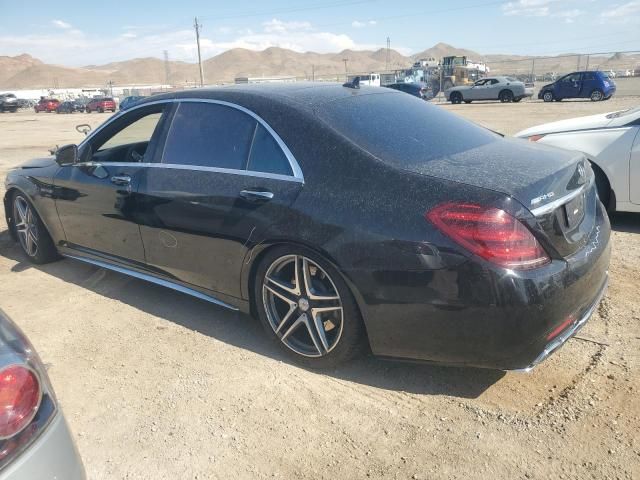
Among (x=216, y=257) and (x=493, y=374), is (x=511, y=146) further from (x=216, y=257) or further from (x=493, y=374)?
(x=216, y=257)

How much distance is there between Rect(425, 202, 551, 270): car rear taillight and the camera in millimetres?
2453

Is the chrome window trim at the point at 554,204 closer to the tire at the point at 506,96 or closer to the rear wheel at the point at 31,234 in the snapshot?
the rear wheel at the point at 31,234

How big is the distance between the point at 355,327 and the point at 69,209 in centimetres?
289

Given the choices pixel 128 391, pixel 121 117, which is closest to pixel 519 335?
pixel 128 391

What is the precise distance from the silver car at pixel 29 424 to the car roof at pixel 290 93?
214 centimetres

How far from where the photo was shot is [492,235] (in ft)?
8.05

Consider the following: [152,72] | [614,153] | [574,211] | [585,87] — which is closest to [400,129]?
[574,211]

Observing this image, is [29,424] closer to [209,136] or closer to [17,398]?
[17,398]

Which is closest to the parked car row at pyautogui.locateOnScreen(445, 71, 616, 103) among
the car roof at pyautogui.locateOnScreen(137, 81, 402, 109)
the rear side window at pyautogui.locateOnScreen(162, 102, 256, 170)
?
the car roof at pyautogui.locateOnScreen(137, 81, 402, 109)

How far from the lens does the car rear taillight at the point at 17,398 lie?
4.95 ft

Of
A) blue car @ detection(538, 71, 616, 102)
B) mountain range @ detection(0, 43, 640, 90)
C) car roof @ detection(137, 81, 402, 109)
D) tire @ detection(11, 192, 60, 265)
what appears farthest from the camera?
mountain range @ detection(0, 43, 640, 90)

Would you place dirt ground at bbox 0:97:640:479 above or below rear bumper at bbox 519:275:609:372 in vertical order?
below

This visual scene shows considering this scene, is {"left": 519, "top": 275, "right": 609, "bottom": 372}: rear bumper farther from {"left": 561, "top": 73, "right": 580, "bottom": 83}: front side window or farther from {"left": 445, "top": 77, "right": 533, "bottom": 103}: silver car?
{"left": 445, "top": 77, "right": 533, "bottom": 103}: silver car

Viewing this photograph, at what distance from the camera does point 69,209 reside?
449 centimetres
